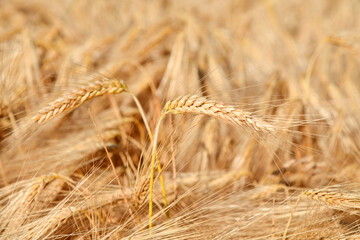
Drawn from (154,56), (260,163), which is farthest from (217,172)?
(154,56)

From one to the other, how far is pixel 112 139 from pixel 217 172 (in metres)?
0.53

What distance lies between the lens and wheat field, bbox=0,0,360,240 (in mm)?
1243

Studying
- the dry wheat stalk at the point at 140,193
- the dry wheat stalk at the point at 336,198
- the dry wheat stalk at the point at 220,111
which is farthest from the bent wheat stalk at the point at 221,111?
the dry wheat stalk at the point at 336,198

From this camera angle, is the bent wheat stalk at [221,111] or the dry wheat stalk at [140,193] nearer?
the bent wheat stalk at [221,111]

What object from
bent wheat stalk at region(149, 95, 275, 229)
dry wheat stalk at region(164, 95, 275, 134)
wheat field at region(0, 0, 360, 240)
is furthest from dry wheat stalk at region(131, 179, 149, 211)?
dry wheat stalk at region(164, 95, 275, 134)

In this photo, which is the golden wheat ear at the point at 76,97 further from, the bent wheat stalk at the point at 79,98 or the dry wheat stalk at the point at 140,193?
the dry wheat stalk at the point at 140,193

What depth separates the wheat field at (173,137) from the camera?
124cm

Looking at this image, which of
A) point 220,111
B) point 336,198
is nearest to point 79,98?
point 220,111

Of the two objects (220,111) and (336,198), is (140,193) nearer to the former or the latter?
(220,111)

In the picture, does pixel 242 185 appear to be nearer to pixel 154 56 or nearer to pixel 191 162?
pixel 191 162

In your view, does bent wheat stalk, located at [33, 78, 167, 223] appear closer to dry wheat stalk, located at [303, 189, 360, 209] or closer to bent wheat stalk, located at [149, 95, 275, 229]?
bent wheat stalk, located at [149, 95, 275, 229]

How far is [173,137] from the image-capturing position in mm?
1308

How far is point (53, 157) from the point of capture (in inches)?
64.3

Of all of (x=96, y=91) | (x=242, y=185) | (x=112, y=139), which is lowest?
(x=242, y=185)
